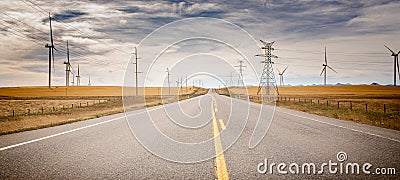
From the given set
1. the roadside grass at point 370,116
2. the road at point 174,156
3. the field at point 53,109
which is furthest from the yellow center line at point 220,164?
the roadside grass at point 370,116

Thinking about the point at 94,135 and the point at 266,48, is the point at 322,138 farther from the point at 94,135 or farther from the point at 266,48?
the point at 266,48

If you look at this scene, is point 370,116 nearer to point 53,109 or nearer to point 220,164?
point 220,164

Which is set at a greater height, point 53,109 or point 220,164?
point 220,164

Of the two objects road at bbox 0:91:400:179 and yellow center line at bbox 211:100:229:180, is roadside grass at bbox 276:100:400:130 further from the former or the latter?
yellow center line at bbox 211:100:229:180

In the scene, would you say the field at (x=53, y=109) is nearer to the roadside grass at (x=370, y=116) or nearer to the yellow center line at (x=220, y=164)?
the yellow center line at (x=220, y=164)

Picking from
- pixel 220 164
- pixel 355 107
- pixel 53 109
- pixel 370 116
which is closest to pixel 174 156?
pixel 220 164

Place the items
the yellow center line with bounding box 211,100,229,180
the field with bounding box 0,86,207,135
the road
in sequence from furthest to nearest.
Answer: the field with bounding box 0,86,207,135
the road
the yellow center line with bounding box 211,100,229,180

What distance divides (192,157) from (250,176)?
1.81 m

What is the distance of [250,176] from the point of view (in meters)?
5.09

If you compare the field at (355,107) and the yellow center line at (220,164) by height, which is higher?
the yellow center line at (220,164)

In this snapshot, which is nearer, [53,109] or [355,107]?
[53,109]

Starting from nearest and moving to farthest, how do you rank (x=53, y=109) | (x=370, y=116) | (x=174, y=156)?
1. (x=174, y=156)
2. (x=370, y=116)
3. (x=53, y=109)

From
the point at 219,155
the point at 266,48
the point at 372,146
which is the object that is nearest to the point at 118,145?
the point at 219,155

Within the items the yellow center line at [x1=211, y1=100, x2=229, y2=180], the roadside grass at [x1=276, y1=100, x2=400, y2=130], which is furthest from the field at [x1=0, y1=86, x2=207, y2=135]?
the roadside grass at [x1=276, y1=100, x2=400, y2=130]
